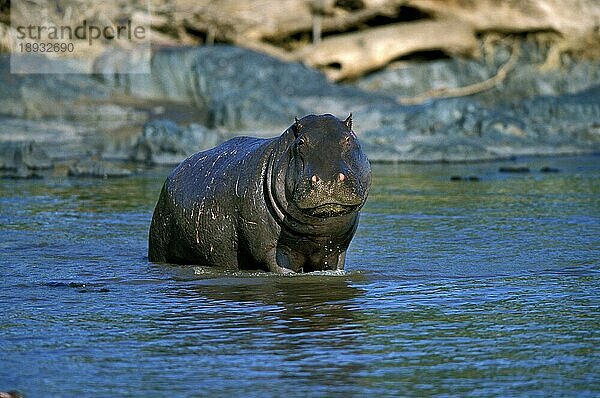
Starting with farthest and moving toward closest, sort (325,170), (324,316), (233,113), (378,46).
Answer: (378,46), (233,113), (325,170), (324,316)

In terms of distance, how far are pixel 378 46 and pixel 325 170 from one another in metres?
24.4

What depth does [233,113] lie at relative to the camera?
2559 cm

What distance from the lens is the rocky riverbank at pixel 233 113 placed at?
23.0m

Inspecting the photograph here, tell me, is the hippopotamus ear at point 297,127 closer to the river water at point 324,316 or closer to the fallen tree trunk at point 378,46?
the river water at point 324,316

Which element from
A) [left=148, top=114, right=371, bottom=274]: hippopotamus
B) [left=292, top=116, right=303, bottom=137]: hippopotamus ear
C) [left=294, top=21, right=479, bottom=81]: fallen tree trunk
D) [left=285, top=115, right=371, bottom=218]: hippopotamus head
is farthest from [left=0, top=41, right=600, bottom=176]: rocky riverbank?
[left=285, top=115, right=371, bottom=218]: hippopotamus head

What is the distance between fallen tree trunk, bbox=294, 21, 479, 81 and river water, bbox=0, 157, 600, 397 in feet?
64.9

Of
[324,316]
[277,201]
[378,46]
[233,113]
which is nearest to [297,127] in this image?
[277,201]

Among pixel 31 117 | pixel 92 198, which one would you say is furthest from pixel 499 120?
pixel 92 198

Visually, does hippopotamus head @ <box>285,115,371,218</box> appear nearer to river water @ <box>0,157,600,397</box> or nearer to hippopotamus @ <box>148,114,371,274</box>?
hippopotamus @ <box>148,114,371,274</box>

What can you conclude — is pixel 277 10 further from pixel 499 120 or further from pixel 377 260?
pixel 377 260

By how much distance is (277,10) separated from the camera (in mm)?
32219

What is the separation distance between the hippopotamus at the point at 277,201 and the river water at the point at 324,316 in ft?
0.70

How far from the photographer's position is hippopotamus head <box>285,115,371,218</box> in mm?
7582

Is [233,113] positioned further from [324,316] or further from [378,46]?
[324,316]
